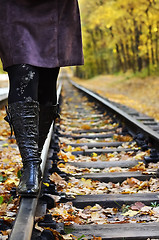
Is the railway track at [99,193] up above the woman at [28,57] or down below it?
below

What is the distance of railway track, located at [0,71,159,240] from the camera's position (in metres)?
1.85

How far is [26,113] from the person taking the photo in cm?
207

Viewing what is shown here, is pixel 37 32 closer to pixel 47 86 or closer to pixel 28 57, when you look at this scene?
pixel 28 57

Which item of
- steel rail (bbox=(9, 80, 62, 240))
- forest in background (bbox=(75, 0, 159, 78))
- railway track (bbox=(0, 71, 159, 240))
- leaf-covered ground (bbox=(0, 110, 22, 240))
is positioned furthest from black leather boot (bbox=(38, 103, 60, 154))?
forest in background (bbox=(75, 0, 159, 78))

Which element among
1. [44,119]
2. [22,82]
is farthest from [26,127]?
[44,119]

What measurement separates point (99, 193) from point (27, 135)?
0.91m

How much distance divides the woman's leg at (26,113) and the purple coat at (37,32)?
0.25 feet

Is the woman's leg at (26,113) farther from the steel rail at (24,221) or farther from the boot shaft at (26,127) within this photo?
the steel rail at (24,221)

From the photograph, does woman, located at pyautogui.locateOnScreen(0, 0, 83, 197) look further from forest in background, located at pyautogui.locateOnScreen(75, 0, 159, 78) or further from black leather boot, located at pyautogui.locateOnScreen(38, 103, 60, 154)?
forest in background, located at pyautogui.locateOnScreen(75, 0, 159, 78)

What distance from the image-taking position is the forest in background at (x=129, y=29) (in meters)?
18.1

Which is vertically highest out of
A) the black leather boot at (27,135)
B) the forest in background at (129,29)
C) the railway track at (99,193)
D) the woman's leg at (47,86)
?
the forest in background at (129,29)

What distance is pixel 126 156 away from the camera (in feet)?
12.2

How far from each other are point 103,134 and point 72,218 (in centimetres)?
305

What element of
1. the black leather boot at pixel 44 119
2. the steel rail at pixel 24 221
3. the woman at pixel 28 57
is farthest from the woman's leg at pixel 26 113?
the black leather boot at pixel 44 119
